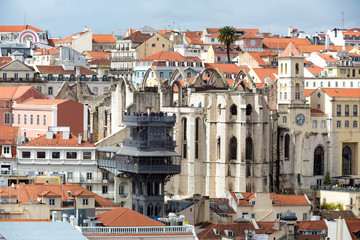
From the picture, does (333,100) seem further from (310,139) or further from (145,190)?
(145,190)

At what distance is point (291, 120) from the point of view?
129500 millimetres

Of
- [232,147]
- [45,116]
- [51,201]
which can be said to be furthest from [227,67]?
[51,201]

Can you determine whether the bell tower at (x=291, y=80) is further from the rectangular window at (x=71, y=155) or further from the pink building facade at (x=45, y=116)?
the rectangular window at (x=71, y=155)

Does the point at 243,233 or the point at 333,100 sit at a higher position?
the point at 333,100

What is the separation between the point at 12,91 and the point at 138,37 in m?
56.9

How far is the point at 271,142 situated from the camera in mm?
127312

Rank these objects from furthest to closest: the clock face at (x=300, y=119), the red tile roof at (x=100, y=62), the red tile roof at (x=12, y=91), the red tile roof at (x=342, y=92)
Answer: the red tile roof at (x=100, y=62), the red tile roof at (x=342, y=92), the red tile roof at (x=12, y=91), the clock face at (x=300, y=119)

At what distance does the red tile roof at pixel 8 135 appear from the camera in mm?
116812

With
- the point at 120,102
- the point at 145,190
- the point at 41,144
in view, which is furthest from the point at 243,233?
the point at 120,102

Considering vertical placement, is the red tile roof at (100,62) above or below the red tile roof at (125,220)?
above

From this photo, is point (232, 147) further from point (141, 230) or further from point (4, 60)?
point (141, 230)

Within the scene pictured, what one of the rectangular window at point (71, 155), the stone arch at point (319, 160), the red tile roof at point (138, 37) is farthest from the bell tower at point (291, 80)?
Result: the red tile roof at point (138, 37)

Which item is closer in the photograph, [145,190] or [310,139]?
[145,190]

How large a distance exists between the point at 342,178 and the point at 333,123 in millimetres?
4493
